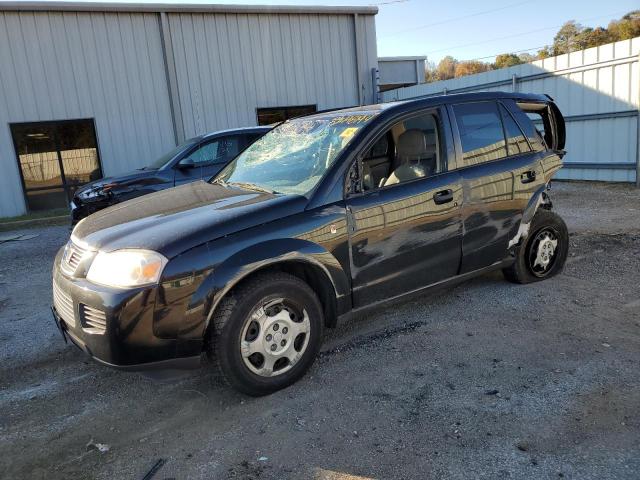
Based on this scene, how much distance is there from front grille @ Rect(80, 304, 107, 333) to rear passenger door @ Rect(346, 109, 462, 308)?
5.16 ft

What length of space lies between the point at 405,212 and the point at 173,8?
12.6 meters

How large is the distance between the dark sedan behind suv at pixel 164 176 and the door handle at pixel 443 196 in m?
4.86

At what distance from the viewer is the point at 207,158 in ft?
28.2

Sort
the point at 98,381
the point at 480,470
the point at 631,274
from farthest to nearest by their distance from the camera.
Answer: the point at 631,274
the point at 98,381
the point at 480,470

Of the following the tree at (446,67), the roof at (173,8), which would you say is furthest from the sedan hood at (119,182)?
the tree at (446,67)

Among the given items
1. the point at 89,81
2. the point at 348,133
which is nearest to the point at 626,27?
the point at 89,81

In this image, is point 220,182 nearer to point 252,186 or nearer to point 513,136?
point 252,186

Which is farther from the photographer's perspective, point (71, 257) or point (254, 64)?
point (254, 64)

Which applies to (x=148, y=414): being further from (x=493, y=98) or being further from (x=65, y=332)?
(x=493, y=98)

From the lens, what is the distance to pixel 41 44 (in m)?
12.7

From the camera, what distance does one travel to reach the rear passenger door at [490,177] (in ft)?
13.4

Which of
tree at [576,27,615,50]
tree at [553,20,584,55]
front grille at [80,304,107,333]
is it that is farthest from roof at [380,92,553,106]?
tree at [553,20,584,55]

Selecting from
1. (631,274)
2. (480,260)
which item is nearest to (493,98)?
(480,260)

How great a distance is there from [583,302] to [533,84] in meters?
9.33
